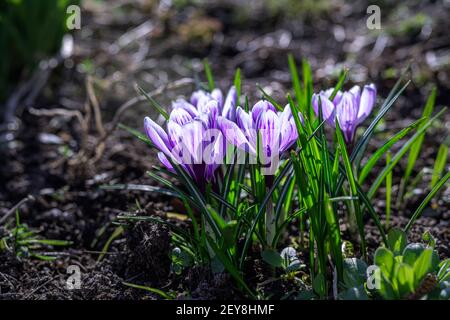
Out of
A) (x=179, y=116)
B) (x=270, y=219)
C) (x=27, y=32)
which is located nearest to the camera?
(x=179, y=116)

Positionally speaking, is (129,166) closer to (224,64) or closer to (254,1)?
(224,64)

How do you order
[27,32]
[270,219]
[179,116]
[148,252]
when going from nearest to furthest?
1. [179,116]
2. [270,219]
3. [148,252]
4. [27,32]

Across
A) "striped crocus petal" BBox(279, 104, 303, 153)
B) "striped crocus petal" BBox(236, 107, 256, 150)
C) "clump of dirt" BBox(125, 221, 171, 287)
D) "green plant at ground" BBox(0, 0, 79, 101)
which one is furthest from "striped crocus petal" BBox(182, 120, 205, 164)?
"green plant at ground" BBox(0, 0, 79, 101)

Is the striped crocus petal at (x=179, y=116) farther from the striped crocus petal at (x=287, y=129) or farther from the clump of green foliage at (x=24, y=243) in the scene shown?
the clump of green foliage at (x=24, y=243)

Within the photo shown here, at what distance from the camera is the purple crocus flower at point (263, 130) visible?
1663 mm

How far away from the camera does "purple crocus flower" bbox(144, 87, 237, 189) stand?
168 cm

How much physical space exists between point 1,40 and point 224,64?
1.30 meters

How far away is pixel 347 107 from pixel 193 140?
517mm

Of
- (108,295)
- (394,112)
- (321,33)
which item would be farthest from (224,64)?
(108,295)

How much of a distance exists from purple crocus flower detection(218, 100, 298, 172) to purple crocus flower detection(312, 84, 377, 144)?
19cm

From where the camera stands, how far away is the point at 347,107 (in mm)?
1927

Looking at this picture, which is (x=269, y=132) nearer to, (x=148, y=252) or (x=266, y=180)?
(x=266, y=180)

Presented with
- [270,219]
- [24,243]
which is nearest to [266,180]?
[270,219]

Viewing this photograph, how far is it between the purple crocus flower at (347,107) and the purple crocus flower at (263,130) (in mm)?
194
